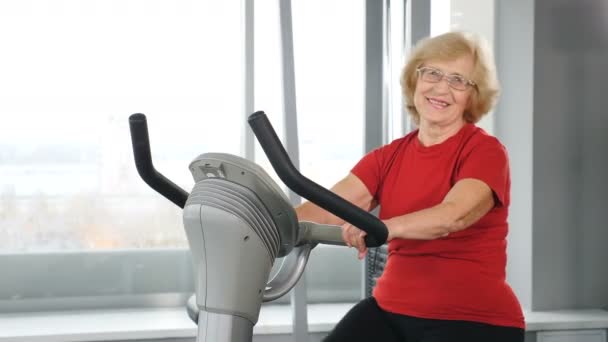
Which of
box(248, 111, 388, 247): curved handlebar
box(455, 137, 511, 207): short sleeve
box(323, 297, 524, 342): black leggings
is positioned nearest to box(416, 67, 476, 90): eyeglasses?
box(455, 137, 511, 207): short sleeve

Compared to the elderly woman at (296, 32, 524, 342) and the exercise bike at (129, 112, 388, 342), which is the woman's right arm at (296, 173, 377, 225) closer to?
the elderly woman at (296, 32, 524, 342)

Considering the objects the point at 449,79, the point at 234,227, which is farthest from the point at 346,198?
the point at 234,227

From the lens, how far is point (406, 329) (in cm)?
213

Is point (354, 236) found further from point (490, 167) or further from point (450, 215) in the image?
point (490, 167)

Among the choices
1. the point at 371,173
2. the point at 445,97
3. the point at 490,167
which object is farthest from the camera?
the point at 371,173

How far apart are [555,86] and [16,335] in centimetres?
268

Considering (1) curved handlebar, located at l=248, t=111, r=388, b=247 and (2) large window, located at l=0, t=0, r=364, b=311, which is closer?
(1) curved handlebar, located at l=248, t=111, r=388, b=247

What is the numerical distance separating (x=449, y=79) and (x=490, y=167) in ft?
0.89

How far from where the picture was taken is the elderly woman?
2.07 m

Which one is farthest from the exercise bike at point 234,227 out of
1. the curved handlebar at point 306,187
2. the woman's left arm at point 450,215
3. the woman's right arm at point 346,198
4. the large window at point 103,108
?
the large window at point 103,108

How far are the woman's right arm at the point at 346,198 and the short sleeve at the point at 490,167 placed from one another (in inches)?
10.7

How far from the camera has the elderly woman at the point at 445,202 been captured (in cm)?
207

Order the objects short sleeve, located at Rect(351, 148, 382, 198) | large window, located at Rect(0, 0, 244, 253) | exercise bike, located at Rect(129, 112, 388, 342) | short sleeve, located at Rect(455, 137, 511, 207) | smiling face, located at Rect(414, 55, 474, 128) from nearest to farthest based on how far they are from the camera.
A: exercise bike, located at Rect(129, 112, 388, 342) < short sleeve, located at Rect(455, 137, 511, 207) < smiling face, located at Rect(414, 55, 474, 128) < short sleeve, located at Rect(351, 148, 382, 198) < large window, located at Rect(0, 0, 244, 253)

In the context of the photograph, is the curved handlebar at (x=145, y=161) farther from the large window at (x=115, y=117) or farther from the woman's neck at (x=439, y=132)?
the large window at (x=115, y=117)
